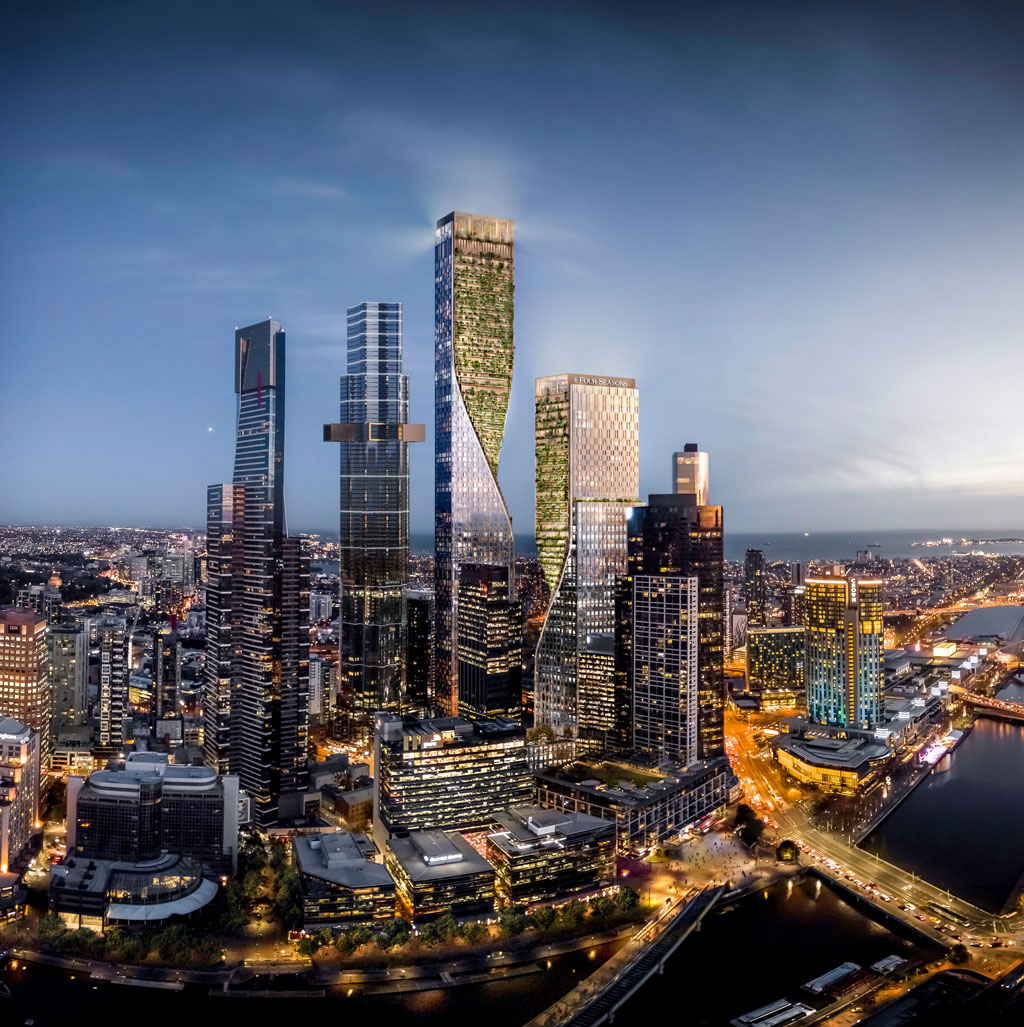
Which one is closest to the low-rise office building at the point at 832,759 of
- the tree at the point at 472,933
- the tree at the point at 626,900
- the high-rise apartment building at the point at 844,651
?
the high-rise apartment building at the point at 844,651

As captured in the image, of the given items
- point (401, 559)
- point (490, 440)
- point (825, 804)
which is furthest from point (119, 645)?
point (825, 804)

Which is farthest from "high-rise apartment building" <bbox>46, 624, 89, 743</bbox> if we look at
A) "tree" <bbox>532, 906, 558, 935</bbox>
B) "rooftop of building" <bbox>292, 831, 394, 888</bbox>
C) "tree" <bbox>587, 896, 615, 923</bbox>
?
"tree" <bbox>587, 896, 615, 923</bbox>

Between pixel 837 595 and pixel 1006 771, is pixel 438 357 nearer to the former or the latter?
pixel 837 595

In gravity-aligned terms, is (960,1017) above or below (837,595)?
below

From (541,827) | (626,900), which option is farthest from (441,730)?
(626,900)

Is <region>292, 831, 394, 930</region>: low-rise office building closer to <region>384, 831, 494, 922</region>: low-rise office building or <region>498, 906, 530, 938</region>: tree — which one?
<region>384, 831, 494, 922</region>: low-rise office building

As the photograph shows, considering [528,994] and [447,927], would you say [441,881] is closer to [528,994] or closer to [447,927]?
[447,927]
